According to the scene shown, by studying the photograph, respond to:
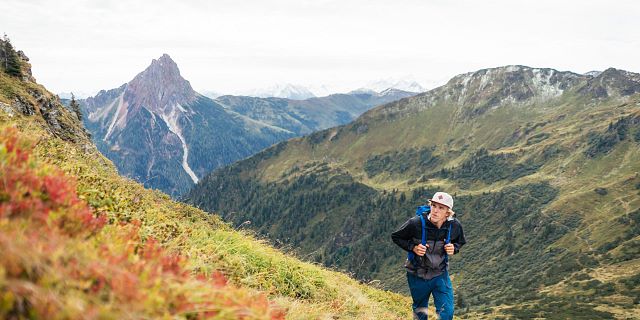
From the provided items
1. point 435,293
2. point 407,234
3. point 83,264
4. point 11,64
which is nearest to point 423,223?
point 407,234

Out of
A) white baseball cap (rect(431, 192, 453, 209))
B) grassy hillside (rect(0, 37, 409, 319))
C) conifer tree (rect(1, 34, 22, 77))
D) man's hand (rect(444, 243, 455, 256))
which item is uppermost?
conifer tree (rect(1, 34, 22, 77))

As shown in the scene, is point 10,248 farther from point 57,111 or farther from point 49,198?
point 57,111

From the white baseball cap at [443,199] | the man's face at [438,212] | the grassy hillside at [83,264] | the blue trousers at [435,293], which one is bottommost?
the blue trousers at [435,293]

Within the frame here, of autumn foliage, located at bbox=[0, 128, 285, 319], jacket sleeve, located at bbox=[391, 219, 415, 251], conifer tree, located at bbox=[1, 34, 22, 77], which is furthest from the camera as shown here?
conifer tree, located at bbox=[1, 34, 22, 77]

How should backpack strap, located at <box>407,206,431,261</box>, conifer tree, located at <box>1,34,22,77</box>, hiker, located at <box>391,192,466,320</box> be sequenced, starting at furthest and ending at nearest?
conifer tree, located at <box>1,34,22,77</box>
backpack strap, located at <box>407,206,431,261</box>
hiker, located at <box>391,192,466,320</box>

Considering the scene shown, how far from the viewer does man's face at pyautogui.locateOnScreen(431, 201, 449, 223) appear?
9645mm

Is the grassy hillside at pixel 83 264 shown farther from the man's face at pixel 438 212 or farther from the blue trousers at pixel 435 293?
the man's face at pixel 438 212

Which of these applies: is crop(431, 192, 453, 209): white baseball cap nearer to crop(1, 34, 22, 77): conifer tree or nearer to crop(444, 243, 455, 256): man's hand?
crop(444, 243, 455, 256): man's hand

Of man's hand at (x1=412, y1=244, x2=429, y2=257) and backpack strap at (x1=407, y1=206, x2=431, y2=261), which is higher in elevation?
backpack strap at (x1=407, y1=206, x2=431, y2=261)

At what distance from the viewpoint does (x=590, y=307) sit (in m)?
113

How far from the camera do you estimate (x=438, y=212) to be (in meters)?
9.73

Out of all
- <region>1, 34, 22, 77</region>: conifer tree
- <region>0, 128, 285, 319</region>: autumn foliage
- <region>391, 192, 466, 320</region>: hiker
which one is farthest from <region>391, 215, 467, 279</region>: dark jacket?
<region>1, 34, 22, 77</region>: conifer tree

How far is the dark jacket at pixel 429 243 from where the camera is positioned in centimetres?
983

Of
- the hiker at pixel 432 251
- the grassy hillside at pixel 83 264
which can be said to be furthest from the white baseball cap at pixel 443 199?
the grassy hillside at pixel 83 264
